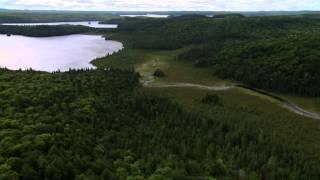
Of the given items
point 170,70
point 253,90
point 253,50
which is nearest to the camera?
point 253,90

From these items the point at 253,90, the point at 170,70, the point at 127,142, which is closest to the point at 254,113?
the point at 253,90

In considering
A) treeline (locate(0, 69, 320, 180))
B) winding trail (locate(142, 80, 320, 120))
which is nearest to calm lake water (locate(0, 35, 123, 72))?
winding trail (locate(142, 80, 320, 120))

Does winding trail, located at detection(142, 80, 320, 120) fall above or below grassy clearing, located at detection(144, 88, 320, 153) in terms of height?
below

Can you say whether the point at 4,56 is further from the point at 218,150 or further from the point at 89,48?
the point at 218,150

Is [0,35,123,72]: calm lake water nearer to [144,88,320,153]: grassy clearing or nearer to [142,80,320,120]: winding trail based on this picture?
[142,80,320,120]: winding trail

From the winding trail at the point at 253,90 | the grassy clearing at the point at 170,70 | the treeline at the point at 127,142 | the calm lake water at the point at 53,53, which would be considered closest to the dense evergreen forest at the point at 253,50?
the grassy clearing at the point at 170,70

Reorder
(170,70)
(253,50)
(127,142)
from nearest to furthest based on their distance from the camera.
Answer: (127,142), (170,70), (253,50)

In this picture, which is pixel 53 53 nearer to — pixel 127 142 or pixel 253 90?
pixel 253 90
